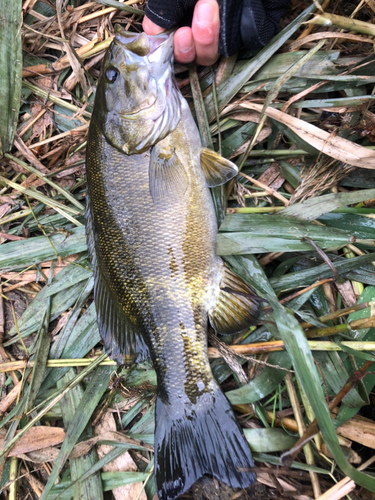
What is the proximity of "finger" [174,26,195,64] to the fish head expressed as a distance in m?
0.06

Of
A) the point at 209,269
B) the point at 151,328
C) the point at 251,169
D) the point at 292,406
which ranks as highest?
the point at 251,169

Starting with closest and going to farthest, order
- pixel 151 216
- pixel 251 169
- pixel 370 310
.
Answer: pixel 370 310
pixel 151 216
pixel 251 169

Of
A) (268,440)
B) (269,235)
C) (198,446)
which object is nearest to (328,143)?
(269,235)

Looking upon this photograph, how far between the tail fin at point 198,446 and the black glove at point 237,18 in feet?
6.35

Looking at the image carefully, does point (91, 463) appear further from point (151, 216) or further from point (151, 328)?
point (151, 216)

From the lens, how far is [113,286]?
188 cm

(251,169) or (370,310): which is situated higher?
(251,169)

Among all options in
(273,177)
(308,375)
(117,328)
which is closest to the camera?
(308,375)

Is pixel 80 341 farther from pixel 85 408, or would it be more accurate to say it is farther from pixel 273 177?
pixel 273 177

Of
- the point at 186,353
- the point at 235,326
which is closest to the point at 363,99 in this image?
the point at 235,326

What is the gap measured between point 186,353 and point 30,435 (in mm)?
1244

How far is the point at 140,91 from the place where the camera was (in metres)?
1.78

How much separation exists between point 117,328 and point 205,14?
1.78 metres

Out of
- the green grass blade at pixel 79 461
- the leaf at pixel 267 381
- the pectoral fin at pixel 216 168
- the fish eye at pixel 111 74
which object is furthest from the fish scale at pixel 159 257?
the green grass blade at pixel 79 461
